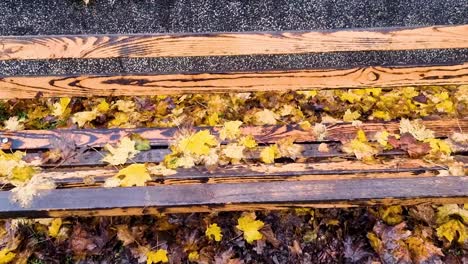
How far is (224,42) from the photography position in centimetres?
201

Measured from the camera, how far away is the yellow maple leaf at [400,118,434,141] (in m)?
1.98

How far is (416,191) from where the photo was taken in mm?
1659

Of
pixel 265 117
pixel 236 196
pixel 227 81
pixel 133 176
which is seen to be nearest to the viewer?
pixel 236 196

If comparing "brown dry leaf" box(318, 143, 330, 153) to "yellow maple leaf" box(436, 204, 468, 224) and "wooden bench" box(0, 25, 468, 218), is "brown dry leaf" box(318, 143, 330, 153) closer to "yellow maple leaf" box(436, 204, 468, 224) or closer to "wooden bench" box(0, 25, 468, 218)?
"wooden bench" box(0, 25, 468, 218)

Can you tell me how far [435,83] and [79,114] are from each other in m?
1.92

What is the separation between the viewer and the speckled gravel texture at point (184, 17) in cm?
233

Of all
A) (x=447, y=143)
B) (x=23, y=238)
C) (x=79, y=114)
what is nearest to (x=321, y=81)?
(x=447, y=143)

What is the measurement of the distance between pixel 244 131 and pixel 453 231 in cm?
112

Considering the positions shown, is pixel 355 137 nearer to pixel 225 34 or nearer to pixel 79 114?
pixel 225 34

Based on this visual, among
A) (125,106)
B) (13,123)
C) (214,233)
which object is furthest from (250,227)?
(13,123)

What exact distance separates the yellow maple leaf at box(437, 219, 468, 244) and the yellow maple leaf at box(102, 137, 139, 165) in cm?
151

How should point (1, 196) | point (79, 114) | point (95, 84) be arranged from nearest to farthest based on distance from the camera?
point (1, 196) < point (95, 84) < point (79, 114)

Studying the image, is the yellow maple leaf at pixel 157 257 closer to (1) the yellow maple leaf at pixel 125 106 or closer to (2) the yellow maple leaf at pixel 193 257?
(2) the yellow maple leaf at pixel 193 257

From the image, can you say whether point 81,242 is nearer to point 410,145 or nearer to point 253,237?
point 253,237
